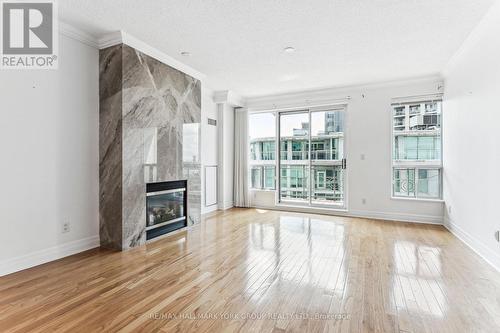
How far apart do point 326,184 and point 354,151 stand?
968 mm

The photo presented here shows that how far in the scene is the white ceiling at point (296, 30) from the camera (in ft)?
8.71

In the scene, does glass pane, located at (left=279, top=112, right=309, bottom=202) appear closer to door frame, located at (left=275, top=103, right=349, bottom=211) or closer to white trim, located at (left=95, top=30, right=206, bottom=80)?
door frame, located at (left=275, top=103, right=349, bottom=211)

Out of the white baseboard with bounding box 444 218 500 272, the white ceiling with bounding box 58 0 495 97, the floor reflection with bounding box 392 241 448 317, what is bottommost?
the floor reflection with bounding box 392 241 448 317

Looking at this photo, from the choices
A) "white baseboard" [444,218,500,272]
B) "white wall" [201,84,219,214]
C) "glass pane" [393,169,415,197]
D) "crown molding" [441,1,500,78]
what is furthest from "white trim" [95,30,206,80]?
"white baseboard" [444,218,500,272]

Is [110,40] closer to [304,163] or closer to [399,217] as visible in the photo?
[304,163]

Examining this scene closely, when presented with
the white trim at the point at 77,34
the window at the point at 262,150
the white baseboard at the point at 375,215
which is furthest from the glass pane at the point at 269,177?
the white trim at the point at 77,34

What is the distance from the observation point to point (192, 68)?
4.41m

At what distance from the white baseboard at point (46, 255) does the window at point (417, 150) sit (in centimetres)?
536

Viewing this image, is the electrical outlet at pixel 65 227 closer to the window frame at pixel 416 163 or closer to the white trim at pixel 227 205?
the white trim at pixel 227 205

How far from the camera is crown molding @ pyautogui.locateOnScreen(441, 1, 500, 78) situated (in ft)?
8.86

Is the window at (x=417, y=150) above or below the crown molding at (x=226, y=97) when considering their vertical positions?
below

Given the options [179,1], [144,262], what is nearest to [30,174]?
[144,262]

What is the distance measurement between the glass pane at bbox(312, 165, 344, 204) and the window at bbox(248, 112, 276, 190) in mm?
1035

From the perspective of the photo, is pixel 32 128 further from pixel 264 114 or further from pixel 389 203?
pixel 389 203
